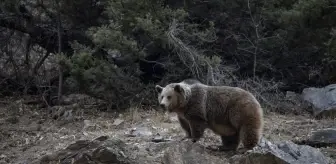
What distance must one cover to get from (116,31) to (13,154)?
3.40m

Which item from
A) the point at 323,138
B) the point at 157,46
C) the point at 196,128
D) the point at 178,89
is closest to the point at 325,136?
the point at 323,138

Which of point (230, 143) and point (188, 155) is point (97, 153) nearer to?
point (188, 155)

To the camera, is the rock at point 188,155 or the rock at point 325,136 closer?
the rock at point 188,155

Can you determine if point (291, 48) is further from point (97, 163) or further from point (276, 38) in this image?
point (97, 163)

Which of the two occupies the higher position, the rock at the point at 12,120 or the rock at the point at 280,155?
the rock at the point at 280,155

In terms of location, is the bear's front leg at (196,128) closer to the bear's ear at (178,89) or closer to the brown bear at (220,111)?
the brown bear at (220,111)

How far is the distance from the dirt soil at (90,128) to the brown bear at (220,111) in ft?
3.19

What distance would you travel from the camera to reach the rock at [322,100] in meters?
11.8

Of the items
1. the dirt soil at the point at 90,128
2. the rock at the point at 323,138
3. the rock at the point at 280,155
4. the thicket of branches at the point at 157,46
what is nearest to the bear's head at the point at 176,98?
the dirt soil at the point at 90,128

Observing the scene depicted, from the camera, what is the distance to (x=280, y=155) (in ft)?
24.8

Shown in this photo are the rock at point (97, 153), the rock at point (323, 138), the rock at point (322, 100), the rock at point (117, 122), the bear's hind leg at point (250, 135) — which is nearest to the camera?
the rock at point (97, 153)

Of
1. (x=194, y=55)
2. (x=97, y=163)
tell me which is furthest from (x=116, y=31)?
(x=97, y=163)

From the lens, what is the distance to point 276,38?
535 inches

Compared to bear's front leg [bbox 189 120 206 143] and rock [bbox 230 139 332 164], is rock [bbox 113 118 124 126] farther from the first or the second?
rock [bbox 230 139 332 164]
